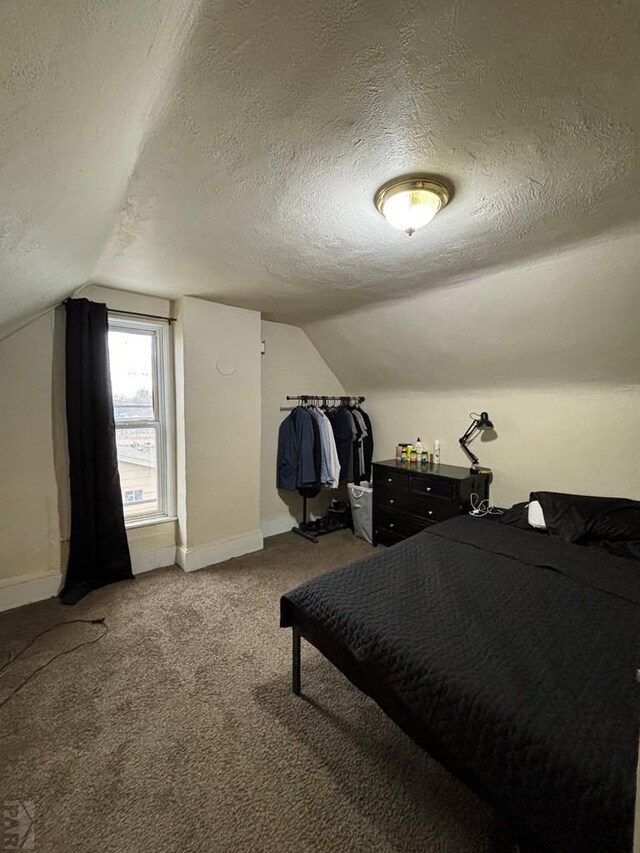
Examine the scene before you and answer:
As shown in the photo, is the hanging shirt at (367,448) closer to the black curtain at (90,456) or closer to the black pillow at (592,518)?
the black pillow at (592,518)

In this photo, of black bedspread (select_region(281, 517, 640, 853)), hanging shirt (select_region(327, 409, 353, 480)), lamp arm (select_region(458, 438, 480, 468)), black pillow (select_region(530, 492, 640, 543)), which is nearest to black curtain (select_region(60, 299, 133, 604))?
black bedspread (select_region(281, 517, 640, 853))

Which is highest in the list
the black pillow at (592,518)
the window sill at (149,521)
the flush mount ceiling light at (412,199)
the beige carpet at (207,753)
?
the flush mount ceiling light at (412,199)

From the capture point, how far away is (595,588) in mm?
1756

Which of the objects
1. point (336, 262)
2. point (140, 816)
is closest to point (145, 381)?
point (336, 262)

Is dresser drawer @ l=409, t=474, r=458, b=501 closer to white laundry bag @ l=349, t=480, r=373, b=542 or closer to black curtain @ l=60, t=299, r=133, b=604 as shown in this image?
white laundry bag @ l=349, t=480, r=373, b=542

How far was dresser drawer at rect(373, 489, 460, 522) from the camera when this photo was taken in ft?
10.1

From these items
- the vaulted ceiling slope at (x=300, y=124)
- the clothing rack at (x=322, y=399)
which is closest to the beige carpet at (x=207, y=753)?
the vaulted ceiling slope at (x=300, y=124)

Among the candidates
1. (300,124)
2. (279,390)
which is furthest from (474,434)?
(300,124)

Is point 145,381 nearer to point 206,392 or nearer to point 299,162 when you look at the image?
point 206,392

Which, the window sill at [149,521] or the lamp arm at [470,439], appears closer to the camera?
the window sill at [149,521]

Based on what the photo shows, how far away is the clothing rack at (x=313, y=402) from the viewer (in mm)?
3852

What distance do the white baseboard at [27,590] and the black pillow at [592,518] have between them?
3.50m

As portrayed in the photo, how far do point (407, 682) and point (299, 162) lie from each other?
1.88 m

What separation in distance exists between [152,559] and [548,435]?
3.41 m
